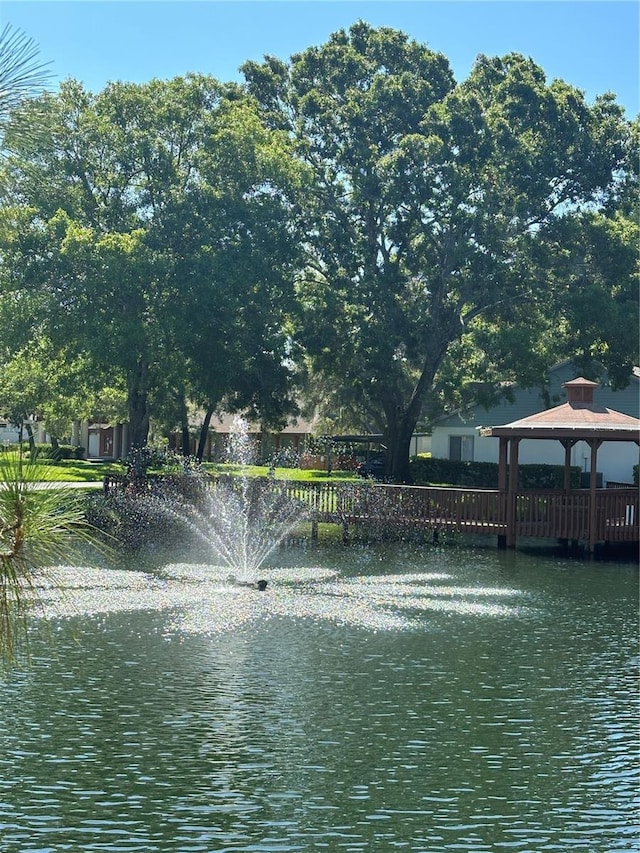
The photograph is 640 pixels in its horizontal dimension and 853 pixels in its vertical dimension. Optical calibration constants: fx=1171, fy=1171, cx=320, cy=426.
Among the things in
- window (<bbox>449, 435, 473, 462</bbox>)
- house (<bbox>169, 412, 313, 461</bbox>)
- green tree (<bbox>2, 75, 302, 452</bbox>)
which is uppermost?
green tree (<bbox>2, 75, 302, 452</bbox>)

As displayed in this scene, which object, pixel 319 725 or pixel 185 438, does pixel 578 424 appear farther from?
pixel 185 438

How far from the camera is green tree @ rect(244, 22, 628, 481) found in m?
42.9

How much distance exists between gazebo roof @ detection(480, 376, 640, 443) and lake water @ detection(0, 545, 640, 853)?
27.6 feet

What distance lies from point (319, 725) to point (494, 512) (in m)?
19.2

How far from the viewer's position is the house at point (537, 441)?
1748 inches

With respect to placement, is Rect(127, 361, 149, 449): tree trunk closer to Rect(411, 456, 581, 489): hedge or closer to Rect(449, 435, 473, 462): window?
Rect(411, 456, 581, 489): hedge

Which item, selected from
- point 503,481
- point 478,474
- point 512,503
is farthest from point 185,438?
point 512,503

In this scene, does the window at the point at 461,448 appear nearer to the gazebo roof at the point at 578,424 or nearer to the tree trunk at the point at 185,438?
the tree trunk at the point at 185,438

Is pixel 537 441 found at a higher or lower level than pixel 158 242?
lower

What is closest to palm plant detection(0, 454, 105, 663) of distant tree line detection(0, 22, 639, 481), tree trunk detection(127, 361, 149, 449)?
distant tree line detection(0, 22, 639, 481)

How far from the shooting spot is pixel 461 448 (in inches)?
2045

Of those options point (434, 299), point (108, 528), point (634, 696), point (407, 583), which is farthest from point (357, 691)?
point (434, 299)

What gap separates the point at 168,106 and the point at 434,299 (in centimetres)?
1271

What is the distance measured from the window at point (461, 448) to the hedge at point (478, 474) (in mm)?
2348
